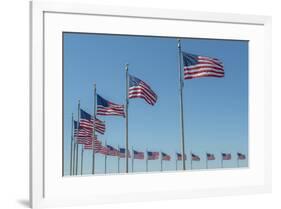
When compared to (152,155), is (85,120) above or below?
above

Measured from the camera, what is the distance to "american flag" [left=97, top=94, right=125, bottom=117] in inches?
87.1

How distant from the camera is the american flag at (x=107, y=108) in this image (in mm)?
2213

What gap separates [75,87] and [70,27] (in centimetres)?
26

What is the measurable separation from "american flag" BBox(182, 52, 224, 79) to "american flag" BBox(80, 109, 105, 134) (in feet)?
1.51

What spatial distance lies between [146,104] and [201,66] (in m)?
0.33

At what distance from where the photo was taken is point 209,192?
237 centimetres

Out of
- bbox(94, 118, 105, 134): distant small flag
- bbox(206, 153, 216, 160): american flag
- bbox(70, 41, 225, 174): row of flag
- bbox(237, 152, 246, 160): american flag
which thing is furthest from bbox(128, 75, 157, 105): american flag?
bbox(237, 152, 246, 160): american flag

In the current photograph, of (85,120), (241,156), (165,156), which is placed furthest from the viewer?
(241,156)

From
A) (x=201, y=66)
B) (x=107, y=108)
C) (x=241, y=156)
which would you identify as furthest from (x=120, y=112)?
(x=241, y=156)

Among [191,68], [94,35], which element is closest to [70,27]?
[94,35]

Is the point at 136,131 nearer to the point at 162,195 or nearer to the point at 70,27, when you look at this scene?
the point at 162,195

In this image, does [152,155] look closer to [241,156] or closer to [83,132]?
[83,132]

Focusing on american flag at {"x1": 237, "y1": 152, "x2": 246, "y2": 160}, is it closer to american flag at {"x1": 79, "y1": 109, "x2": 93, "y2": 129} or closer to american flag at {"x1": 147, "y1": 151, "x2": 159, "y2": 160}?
american flag at {"x1": 147, "y1": 151, "x2": 159, "y2": 160}

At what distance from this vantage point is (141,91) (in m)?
2.27
